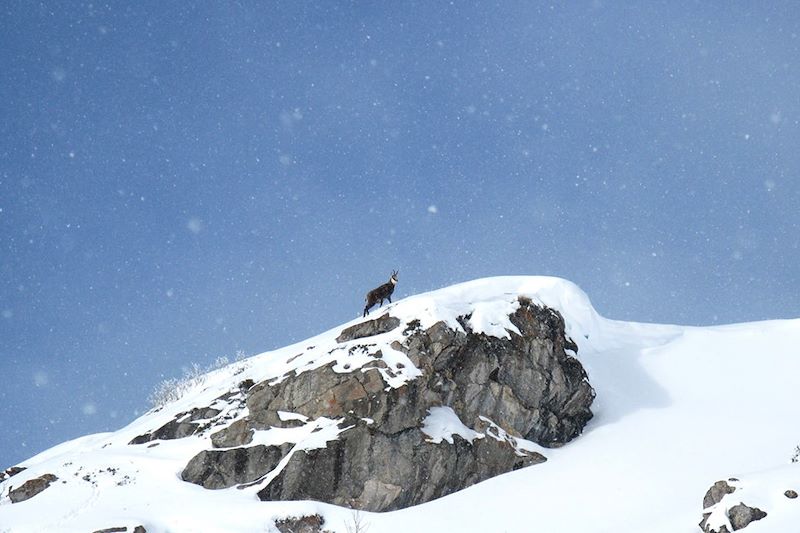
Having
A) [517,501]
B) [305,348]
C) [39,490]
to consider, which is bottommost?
[517,501]

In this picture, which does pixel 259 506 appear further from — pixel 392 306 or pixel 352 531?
pixel 392 306

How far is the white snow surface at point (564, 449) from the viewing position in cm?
2402

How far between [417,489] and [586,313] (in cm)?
1751

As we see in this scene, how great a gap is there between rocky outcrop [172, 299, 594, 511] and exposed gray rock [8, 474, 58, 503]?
4.65m

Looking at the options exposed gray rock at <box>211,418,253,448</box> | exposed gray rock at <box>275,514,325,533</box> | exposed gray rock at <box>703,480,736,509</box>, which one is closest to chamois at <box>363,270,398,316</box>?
exposed gray rock at <box>211,418,253,448</box>

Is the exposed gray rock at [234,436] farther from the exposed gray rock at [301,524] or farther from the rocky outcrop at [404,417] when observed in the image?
the exposed gray rock at [301,524]

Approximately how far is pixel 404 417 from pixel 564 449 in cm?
756

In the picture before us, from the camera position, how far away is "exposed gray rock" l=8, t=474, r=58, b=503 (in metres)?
29.2

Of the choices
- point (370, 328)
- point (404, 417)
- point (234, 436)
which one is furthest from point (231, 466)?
point (370, 328)

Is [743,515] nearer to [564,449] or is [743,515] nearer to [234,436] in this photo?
[564,449]

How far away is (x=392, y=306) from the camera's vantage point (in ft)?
114

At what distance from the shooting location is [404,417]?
2938 centimetres

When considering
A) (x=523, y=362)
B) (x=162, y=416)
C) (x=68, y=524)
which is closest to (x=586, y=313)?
(x=523, y=362)

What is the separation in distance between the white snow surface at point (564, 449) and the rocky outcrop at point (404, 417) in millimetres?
412
